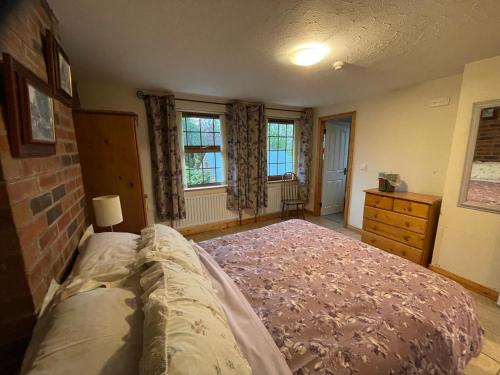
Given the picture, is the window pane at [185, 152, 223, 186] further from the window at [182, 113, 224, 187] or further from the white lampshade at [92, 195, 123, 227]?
the white lampshade at [92, 195, 123, 227]

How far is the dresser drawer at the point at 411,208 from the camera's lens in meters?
2.37

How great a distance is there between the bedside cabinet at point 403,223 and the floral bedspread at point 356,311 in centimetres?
127

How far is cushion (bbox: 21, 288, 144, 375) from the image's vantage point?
0.53 meters

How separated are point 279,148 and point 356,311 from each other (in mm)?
3548

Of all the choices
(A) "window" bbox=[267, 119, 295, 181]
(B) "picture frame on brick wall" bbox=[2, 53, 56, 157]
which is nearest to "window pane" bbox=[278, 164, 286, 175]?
(A) "window" bbox=[267, 119, 295, 181]

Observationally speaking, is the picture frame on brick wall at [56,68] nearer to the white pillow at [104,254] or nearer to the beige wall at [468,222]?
the white pillow at [104,254]

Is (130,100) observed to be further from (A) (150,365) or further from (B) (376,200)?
(B) (376,200)

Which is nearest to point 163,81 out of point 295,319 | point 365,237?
point 295,319

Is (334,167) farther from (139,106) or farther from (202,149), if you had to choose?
(139,106)

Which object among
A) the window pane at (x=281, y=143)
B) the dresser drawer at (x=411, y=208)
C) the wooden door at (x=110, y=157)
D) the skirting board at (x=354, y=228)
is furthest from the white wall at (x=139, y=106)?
the dresser drawer at (x=411, y=208)

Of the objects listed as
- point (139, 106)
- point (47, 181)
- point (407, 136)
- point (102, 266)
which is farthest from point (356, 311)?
point (139, 106)

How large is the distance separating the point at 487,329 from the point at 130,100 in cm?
438

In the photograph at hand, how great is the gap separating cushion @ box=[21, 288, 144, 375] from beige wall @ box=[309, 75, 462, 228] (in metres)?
3.36

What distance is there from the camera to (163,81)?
258 centimetres
